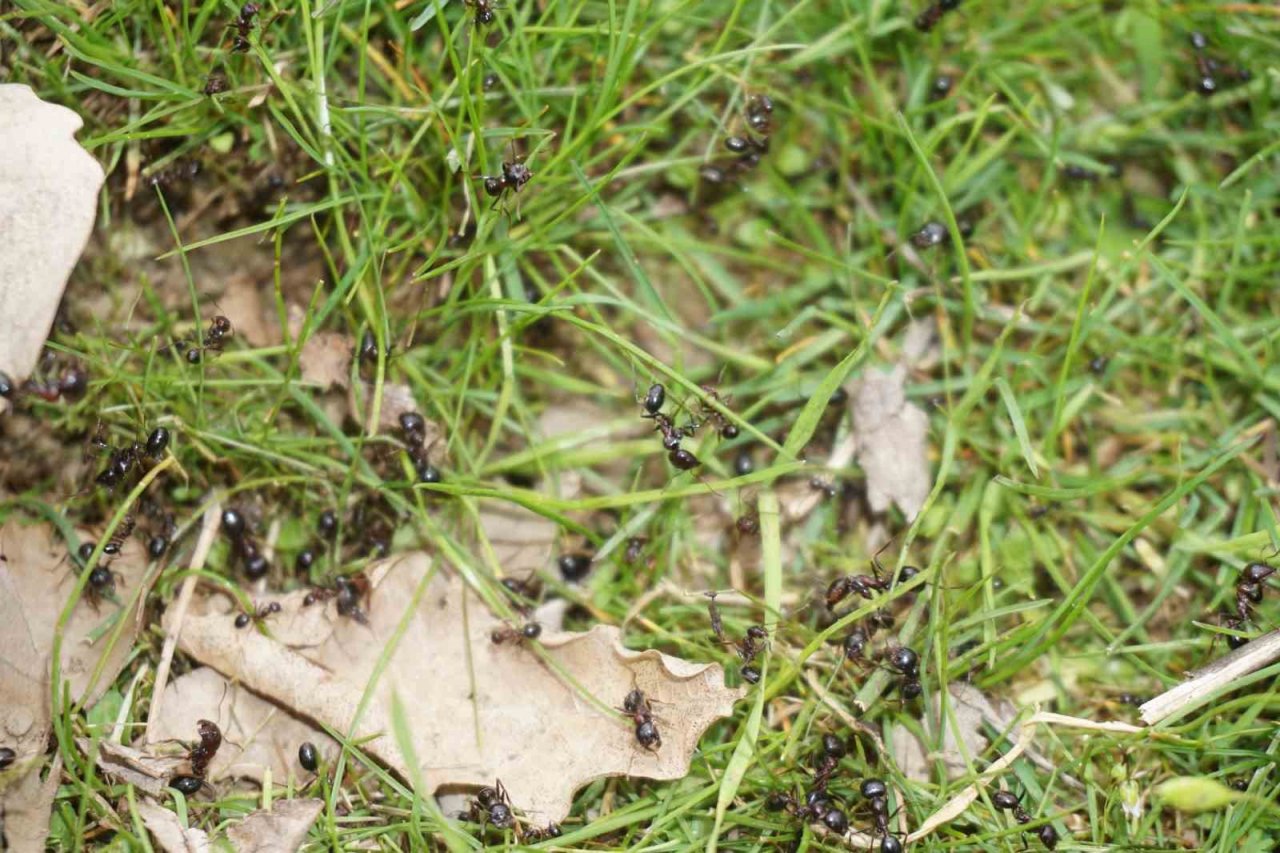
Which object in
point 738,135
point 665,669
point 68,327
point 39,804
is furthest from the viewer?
point 738,135

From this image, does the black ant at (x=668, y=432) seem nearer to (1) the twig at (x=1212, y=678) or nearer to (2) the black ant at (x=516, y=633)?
(2) the black ant at (x=516, y=633)

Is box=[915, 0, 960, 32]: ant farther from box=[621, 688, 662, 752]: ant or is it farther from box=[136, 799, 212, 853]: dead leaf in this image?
box=[136, 799, 212, 853]: dead leaf

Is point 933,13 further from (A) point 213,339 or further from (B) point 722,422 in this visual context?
(A) point 213,339

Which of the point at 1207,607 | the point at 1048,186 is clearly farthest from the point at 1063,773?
the point at 1048,186

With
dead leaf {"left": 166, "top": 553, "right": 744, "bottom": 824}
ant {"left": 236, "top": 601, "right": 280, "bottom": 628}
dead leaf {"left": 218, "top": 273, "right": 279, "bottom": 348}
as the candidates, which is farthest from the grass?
ant {"left": 236, "top": 601, "right": 280, "bottom": 628}

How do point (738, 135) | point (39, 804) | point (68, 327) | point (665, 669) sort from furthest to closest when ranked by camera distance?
point (738, 135) → point (68, 327) → point (665, 669) → point (39, 804)

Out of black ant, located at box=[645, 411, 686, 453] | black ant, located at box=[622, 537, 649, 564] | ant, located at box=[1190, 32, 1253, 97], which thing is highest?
ant, located at box=[1190, 32, 1253, 97]

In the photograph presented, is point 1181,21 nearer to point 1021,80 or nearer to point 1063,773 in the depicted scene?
point 1021,80

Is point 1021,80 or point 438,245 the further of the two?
point 1021,80
